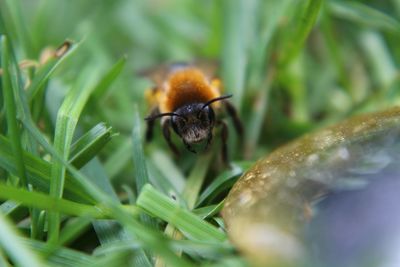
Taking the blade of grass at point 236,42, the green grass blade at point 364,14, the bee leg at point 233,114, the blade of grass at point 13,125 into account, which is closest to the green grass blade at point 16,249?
the blade of grass at point 13,125

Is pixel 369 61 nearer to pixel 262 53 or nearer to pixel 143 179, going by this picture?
pixel 262 53

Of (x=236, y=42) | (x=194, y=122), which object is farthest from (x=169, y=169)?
(x=236, y=42)

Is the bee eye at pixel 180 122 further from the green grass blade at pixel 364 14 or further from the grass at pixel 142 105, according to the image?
the green grass blade at pixel 364 14

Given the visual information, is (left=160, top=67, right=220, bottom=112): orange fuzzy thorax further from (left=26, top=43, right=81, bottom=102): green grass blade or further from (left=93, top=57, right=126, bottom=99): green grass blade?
(left=26, top=43, right=81, bottom=102): green grass blade

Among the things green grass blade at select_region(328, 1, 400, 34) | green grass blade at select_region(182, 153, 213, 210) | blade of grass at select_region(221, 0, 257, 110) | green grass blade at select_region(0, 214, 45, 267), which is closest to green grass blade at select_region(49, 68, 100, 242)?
green grass blade at select_region(0, 214, 45, 267)

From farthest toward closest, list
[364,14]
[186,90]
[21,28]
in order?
[364,14], [21,28], [186,90]

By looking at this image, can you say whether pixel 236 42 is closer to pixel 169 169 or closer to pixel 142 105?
pixel 142 105

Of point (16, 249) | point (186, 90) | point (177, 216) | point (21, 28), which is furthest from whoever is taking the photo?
point (21, 28)
